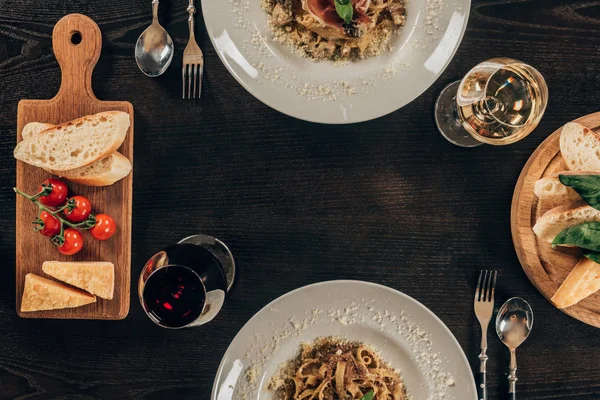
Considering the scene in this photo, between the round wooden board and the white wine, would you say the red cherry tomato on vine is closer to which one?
the white wine

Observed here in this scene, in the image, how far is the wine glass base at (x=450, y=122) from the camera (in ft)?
6.47

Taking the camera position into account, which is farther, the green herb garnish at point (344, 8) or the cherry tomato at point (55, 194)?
the cherry tomato at point (55, 194)

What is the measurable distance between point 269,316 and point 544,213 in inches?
40.6

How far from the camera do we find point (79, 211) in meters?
1.93

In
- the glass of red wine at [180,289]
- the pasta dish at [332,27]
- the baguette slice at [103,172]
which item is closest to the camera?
the glass of red wine at [180,289]

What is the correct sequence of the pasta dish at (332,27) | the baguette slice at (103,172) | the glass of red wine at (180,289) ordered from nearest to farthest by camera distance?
the glass of red wine at (180,289)
the pasta dish at (332,27)
the baguette slice at (103,172)

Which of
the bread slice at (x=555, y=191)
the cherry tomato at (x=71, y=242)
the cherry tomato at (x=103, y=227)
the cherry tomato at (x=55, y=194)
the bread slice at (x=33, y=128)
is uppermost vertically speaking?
the bread slice at (x=33, y=128)

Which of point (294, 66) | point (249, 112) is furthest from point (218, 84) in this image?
point (294, 66)

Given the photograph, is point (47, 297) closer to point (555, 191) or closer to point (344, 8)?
point (344, 8)

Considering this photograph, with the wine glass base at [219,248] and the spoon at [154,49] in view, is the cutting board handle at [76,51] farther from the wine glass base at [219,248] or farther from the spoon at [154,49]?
the wine glass base at [219,248]

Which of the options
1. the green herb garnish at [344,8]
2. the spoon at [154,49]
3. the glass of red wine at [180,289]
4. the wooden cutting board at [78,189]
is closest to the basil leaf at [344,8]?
the green herb garnish at [344,8]

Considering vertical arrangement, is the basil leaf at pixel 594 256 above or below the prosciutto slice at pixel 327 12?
below

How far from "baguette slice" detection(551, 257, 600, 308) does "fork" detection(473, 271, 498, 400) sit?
0.22 meters

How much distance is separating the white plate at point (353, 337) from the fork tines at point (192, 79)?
2.71 ft
